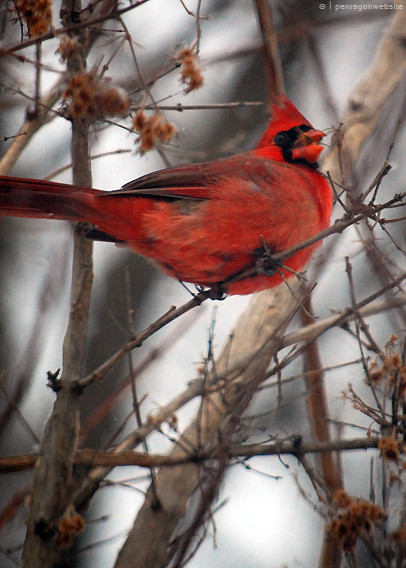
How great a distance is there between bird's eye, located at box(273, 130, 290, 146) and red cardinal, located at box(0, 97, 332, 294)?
12.8 inches

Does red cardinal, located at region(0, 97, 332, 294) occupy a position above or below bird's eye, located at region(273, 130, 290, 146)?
below

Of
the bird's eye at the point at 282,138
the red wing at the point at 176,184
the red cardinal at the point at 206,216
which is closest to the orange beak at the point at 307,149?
the bird's eye at the point at 282,138

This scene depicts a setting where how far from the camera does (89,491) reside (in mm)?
2553

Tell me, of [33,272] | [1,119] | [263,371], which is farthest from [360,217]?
[1,119]

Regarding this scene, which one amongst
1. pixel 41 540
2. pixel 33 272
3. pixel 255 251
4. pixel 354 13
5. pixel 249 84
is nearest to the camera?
pixel 41 540

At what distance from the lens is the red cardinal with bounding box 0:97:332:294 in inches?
113

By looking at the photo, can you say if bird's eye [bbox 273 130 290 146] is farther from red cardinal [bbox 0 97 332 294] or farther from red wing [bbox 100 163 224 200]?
red wing [bbox 100 163 224 200]

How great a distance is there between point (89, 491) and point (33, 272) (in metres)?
2.37

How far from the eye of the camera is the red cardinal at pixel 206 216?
113 inches

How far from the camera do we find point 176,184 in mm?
3086

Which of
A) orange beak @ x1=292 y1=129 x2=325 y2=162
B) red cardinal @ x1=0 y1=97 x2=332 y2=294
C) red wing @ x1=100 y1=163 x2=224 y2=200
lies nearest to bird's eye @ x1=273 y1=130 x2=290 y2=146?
orange beak @ x1=292 y1=129 x2=325 y2=162

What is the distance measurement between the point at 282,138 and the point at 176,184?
2.22ft

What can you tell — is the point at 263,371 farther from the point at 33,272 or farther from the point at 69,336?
the point at 33,272

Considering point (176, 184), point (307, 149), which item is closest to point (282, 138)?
point (307, 149)
